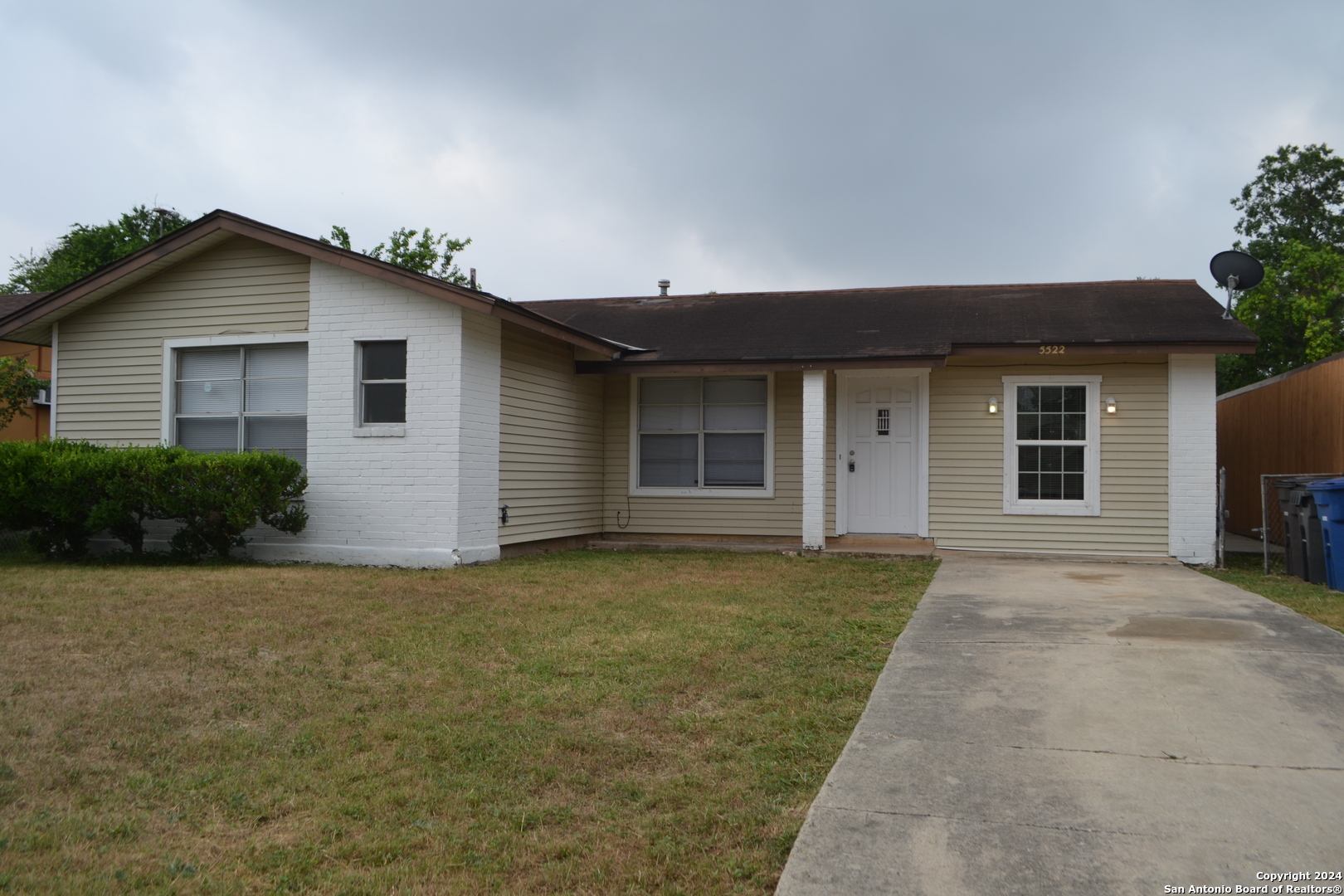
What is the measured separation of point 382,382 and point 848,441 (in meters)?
6.12

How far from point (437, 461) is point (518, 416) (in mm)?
1469

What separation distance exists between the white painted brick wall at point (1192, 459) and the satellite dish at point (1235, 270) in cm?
145

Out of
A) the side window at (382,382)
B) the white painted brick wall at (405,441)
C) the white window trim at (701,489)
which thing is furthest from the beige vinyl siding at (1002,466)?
the side window at (382,382)

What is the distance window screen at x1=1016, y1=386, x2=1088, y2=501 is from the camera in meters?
11.7

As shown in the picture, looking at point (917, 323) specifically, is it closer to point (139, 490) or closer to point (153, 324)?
point (139, 490)

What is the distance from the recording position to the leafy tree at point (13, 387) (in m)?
15.0

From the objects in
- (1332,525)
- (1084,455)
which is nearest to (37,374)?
(1084,455)

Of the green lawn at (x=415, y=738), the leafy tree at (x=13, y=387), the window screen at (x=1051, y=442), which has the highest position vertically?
the leafy tree at (x=13, y=387)

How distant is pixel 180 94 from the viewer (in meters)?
16.4

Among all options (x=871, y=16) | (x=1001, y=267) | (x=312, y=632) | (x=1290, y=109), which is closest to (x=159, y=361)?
(x=312, y=632)

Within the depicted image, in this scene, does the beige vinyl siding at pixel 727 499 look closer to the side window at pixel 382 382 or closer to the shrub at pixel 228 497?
the side window at pixel 382 382

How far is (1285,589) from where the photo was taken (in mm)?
8648

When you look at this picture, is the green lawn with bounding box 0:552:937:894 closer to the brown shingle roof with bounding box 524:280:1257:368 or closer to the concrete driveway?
the concrete driveway

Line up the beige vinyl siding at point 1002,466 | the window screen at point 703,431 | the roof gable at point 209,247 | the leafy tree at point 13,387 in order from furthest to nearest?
the leafy tree at point 13,387
the window screen at point 703,431
the beige vinyl siding at point 1002,466
the roof gable at point 209,247
